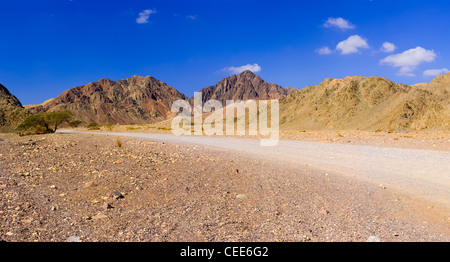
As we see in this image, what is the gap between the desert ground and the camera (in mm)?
5059

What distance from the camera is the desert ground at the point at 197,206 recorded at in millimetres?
5059

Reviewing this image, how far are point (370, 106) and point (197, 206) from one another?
277ft

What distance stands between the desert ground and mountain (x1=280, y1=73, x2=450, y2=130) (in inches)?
2323

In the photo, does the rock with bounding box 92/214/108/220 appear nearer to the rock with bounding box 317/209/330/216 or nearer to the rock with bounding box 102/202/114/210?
the rock with bounding box 102/202/114/210

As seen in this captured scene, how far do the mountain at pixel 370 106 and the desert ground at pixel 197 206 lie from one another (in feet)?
194

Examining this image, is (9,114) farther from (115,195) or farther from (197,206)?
(197,206)

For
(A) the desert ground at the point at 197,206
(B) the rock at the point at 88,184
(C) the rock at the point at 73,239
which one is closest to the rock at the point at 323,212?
(A) the desert ground at the point at 197,206

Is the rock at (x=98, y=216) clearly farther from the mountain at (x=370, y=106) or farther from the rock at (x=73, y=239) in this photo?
the mountain at (x=370, y=106)

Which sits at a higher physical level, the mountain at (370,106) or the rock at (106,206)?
the mountain at (370,106)

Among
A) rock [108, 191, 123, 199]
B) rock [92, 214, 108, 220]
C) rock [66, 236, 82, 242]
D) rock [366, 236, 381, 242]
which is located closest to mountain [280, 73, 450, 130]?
rock [366, 236, 381, 242]

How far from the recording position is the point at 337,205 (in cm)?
702

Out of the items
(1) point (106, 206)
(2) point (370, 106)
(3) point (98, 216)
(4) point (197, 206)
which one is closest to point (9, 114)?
(1) point (106, 206)
